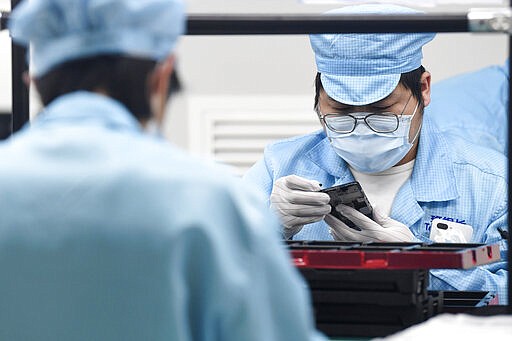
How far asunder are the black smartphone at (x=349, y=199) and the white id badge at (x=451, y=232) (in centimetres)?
17

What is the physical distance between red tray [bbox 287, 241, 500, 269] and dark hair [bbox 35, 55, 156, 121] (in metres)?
0.61

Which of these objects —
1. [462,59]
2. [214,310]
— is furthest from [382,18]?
[462,59]

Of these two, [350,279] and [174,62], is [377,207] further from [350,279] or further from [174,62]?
[174,62]

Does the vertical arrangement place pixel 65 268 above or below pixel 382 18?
below

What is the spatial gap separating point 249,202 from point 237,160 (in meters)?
2.78

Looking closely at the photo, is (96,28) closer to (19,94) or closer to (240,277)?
(240,277)

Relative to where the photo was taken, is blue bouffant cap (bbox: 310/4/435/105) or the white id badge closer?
the white id badge

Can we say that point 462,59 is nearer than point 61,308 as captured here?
No

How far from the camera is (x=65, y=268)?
1.07 metres

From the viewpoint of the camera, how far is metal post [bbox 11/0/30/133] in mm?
1845

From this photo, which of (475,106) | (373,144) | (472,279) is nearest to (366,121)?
(373,144)

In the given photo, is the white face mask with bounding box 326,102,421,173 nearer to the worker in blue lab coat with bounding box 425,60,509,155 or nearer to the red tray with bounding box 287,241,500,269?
the worker in blue lab coat with bounding box 425,60,509,155

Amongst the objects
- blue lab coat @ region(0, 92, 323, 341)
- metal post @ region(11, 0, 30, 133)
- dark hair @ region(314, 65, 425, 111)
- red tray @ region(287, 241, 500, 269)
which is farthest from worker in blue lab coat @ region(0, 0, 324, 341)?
dark hair @ region(314, 65, 425, 111)

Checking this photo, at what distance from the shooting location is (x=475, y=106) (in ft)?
11.4
